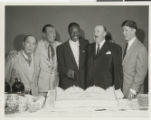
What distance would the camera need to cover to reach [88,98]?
44.7 inches

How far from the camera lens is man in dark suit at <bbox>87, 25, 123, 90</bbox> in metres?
1.14

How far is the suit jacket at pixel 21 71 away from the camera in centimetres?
114

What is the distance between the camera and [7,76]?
3.76 ft

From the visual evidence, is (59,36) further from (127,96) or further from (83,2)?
(127,96)

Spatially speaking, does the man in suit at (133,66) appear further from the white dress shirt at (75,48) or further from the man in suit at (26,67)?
A: the man in suit at (26,67)

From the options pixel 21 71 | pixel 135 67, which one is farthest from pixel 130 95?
pixel 21 71

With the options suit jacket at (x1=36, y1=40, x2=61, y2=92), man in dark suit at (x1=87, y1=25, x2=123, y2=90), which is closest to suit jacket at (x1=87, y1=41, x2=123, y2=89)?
man in dark suit at (x1=87, y1=25, x2=123, y2=90)

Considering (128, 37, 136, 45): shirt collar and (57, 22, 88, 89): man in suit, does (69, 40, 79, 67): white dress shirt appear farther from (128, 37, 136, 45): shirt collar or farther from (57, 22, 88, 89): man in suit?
(128, 37, 136, 45): shirt collar

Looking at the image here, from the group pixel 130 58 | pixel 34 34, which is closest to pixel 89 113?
pixel 130 58


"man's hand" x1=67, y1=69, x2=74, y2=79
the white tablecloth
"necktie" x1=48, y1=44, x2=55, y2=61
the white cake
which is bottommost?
the white tablecloth

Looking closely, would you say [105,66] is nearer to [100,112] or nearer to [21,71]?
[100,112]

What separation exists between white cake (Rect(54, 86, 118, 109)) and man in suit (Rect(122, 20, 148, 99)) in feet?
0.22

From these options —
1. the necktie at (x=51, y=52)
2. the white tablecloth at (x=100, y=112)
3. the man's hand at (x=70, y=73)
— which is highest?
the necktie at (x=51, y=52)

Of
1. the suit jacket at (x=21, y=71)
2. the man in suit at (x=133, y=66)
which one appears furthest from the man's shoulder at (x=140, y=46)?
the suit jacket at (x=21, y=71)
